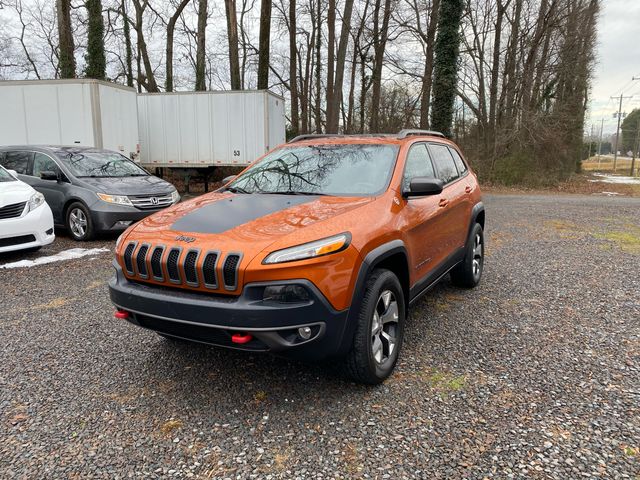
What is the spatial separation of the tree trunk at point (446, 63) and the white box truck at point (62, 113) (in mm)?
10510

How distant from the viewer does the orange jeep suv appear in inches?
103

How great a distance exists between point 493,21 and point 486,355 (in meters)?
23.3

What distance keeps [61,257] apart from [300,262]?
569 cm

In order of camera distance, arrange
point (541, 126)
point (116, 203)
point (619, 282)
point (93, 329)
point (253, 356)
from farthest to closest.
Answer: point (541, 126)
point (116, 203)
point (619, 282)
point (93, 329)
point (253, 356)

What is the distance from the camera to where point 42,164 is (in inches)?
338

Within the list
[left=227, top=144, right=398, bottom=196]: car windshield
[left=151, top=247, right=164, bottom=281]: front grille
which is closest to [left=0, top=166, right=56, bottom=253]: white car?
[left=227, top=144, right=398, bottom=196]: car windshield

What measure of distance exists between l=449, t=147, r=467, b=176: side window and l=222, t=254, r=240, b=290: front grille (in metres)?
3.52

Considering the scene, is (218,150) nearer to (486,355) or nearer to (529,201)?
(529,201)

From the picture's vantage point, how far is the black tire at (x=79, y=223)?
7.95 m

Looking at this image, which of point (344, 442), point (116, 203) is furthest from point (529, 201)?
point (344, 442)

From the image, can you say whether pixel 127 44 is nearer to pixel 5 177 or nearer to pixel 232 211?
pixel 5 177

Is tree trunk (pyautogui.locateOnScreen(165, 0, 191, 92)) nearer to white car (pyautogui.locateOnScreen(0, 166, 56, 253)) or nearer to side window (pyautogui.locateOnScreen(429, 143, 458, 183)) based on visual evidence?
white car (pyautogui.locateOnScreen(0, 166, 56, 253))

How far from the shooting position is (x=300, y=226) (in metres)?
2.89

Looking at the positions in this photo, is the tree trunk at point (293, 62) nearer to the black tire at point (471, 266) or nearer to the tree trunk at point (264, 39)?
the tree trunk at point (264, 39)
